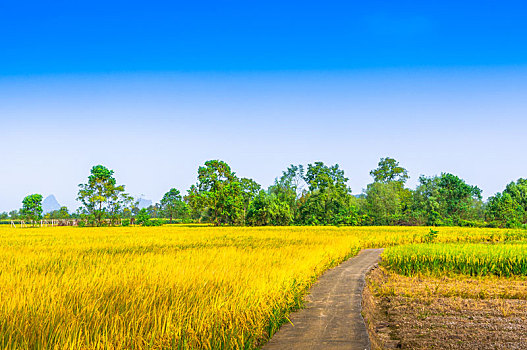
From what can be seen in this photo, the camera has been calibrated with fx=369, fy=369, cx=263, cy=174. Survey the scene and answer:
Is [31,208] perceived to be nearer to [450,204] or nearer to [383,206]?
[383,206]

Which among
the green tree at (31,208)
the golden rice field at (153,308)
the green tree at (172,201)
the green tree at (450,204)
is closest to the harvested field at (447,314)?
the golden rice field at (153,308)

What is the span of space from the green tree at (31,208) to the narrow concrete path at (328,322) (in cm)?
6498

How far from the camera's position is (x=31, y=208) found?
6128cm

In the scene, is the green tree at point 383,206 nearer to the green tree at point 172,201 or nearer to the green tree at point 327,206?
the green tree at point 327,206

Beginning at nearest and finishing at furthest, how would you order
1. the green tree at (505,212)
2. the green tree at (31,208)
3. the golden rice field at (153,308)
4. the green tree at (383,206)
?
the golden rice field at (153,308) → the green tree at (505,212) → the green tree at (383,206) → the green tree at (31,208)

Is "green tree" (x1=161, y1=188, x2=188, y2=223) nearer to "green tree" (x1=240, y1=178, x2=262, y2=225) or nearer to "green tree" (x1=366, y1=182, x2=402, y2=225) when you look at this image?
"green tree" (x1=240, y1=178, x2=262, y2=225)

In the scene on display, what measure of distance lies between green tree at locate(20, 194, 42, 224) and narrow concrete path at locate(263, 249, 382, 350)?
213ft

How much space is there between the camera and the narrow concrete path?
4660mm

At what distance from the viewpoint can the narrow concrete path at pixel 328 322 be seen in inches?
183

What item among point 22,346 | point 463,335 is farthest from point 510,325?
point 22,346

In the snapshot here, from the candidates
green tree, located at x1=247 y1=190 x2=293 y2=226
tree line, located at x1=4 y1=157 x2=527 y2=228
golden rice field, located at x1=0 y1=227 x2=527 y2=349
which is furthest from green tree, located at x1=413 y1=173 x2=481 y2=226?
golden rice field, located at x1=0 y1=227 x2=527 y2=349

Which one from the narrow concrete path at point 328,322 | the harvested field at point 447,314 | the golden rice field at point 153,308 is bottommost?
the harvested field at point 447,314

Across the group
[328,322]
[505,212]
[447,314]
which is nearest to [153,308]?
[328,322]

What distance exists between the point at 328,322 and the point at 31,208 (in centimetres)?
6834
